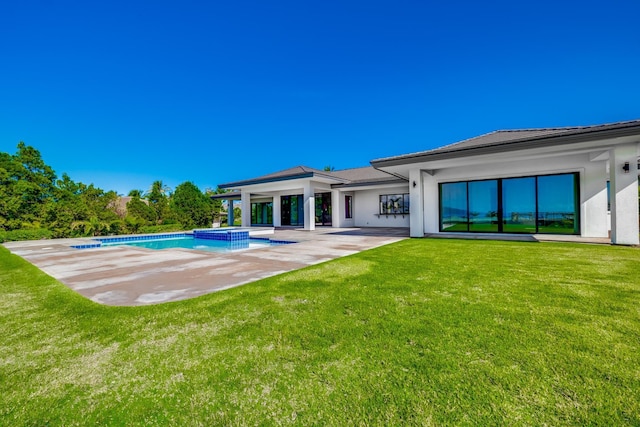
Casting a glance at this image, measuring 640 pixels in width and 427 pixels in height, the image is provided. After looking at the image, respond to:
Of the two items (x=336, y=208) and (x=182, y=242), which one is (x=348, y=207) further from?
(x=182, y=242)

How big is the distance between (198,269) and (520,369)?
5.69 metres

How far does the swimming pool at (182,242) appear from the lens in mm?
11906

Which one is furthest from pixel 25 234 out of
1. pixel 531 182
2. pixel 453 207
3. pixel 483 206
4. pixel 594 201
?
pixel 594 201

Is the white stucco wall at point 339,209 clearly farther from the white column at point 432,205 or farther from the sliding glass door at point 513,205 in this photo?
the sliding glass door at point 513,205

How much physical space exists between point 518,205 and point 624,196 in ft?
12.1

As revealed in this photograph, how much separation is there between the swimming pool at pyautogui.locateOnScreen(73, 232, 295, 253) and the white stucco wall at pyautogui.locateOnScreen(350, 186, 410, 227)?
8630 millimetres

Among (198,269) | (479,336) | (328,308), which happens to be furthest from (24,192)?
(479,336)

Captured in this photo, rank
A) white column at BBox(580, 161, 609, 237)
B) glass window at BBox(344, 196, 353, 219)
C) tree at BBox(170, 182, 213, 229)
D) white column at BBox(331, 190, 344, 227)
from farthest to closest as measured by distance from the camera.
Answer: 1. tree at BBox(170, 182, 213, 229)
2. glass window at BBox(344, 196, 353, 219)
3. white column at BBox(331, 190, 344, 227)
4. white column at BBox(580, 161, 609, 237)

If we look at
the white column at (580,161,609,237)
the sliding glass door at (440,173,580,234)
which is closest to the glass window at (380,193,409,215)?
the sliding glass door at (440,173,580,234)

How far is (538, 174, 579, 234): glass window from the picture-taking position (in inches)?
424

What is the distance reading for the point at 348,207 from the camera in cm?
2044

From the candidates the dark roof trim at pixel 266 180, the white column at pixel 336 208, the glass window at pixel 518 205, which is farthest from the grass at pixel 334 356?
the white column at pixel 336 208

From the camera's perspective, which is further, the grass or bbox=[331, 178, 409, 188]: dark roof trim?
bbox=[331, 178, 409, 188]: dark roof trim

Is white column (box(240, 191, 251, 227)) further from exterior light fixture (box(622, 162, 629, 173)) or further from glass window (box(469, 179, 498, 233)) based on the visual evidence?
exterior light fixture (box(622, 162, 629, 173))
